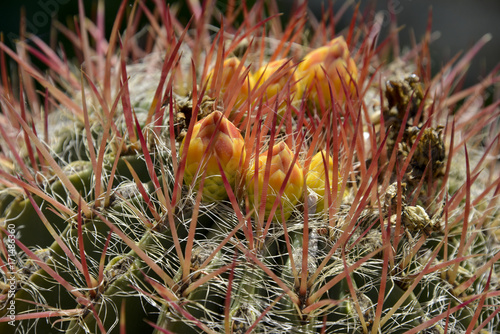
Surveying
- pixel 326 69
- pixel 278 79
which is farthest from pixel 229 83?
pixel 326 69

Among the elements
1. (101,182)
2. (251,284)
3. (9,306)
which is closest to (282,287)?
(251,284)

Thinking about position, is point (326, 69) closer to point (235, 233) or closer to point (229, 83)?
point (229, 83)

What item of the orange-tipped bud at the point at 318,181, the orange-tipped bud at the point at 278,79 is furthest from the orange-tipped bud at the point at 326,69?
the orange-tipped bud at the point at 318,181

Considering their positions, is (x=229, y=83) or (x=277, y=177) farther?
(x=229, y=83)

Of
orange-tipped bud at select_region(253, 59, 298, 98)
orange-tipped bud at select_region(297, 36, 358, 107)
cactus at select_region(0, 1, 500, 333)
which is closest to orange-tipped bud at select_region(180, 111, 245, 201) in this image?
cactus at select_region(0, 1, 500, 333)

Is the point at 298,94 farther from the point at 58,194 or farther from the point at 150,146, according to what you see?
the point at 58,194

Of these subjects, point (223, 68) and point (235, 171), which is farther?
point (223, 68)

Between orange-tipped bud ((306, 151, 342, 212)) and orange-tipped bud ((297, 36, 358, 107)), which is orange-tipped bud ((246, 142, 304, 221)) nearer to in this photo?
orange-tipped bud ((306, 151, 342, 212))

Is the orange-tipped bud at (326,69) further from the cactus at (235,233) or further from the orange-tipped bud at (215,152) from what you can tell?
the orange-tipped bud at (215,152)
